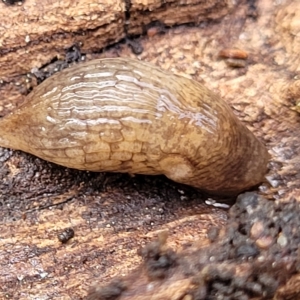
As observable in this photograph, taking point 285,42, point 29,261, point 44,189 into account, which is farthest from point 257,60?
point 29,261

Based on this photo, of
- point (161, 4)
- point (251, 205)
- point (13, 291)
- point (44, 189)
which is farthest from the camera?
point (161, 4)

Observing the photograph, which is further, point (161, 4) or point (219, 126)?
point (161, 4)

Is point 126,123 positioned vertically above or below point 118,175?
above

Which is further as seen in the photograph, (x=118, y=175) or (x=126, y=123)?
(x=118, y=175)

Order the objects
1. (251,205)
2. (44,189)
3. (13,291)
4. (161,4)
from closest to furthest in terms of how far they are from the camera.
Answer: (13,291) → (251,205) → (44,189) → (161,4)

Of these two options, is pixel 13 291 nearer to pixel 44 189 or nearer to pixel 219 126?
pixel 44 189
